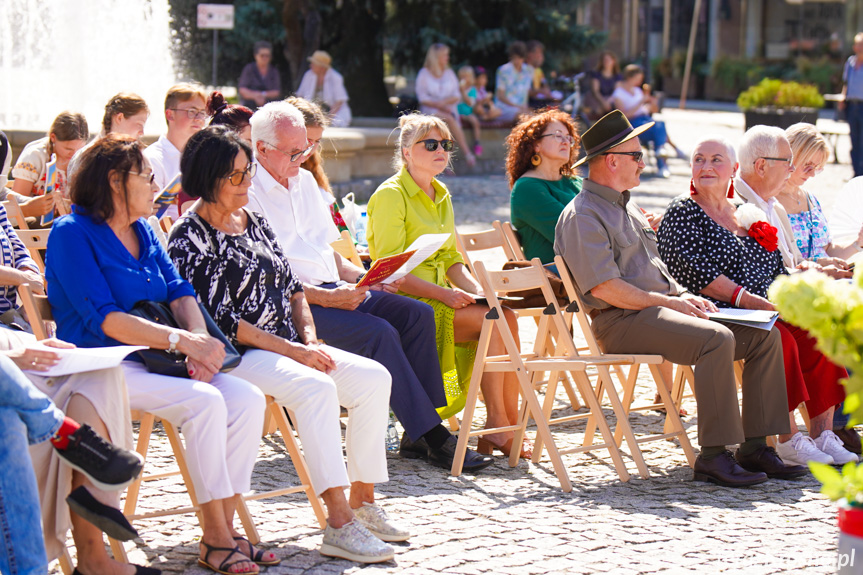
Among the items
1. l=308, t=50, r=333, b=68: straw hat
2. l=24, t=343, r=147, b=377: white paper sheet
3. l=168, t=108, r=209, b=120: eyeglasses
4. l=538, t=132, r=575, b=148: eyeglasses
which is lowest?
l=24, t=343, r=147, b=377: white paper sheet

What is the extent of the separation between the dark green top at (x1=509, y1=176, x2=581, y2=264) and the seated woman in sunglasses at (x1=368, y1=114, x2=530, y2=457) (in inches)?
18.1

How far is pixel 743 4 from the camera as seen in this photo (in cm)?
4250

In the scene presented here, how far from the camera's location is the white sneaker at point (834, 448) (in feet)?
17.7

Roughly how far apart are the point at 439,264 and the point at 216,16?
1176cm

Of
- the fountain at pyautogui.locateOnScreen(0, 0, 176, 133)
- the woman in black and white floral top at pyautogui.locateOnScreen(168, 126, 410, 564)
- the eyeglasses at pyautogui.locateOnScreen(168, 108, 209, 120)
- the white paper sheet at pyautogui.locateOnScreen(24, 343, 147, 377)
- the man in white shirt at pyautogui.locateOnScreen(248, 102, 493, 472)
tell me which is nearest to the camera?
the white paper sheet at pyautogui.locateOnScreen(24, 343, 147, 377)

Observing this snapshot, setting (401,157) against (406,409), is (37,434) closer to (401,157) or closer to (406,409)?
(406,409)

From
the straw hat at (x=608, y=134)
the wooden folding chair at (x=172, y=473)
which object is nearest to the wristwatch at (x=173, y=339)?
the wooden folding chair at (x=172, y=473)

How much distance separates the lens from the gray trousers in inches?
198

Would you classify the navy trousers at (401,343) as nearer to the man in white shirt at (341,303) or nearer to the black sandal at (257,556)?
the man in white shirt at (341,303)

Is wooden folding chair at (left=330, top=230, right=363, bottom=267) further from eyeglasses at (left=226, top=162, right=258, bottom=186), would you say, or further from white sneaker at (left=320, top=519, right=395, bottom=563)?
white sneaker at (left=320, top=519, right=395, bottom=563)

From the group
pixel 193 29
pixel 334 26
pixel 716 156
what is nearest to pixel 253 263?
pixel 716 156

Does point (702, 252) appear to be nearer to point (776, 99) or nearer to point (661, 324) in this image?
point (661, 324)

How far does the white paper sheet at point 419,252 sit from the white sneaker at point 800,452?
2.02m

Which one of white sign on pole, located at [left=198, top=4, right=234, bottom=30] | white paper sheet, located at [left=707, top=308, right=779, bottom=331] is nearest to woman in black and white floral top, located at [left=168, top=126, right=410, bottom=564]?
white paper sheet, located at [left=707, top=308, right=779, bottom=331]
